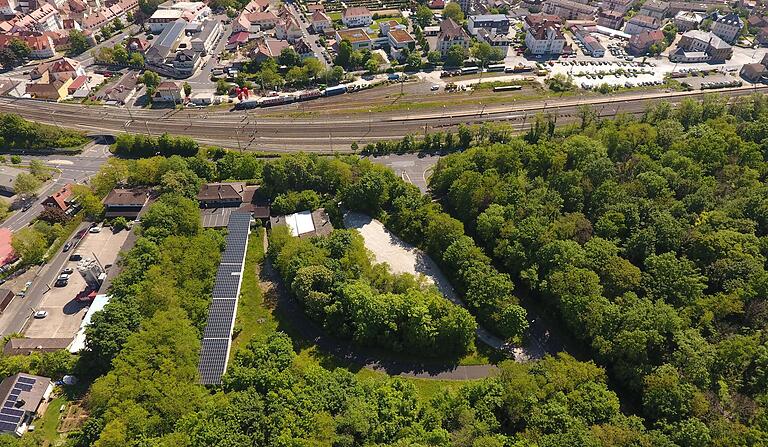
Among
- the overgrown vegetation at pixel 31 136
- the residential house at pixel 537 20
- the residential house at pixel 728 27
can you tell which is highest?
the residential house at pixel 537 20

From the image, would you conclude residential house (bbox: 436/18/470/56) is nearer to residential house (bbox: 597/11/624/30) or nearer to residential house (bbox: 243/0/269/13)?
residential house (bbox: 597/11/624/30)

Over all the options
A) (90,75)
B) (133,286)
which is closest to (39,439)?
(133,286)

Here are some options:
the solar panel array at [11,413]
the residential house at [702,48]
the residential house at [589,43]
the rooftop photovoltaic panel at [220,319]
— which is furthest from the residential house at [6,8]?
the residential house at [702,48]

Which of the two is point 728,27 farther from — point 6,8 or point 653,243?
point 6,8

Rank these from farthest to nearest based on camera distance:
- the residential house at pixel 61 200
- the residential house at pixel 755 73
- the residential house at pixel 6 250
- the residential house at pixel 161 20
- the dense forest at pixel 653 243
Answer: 1. the residential house at pixel 161 20
2. the residential house at pixel 755 73
3. the residential house at pixel 61 200
4. the residential house at pixel 6 250
5. the dense forest at pixel 653 243

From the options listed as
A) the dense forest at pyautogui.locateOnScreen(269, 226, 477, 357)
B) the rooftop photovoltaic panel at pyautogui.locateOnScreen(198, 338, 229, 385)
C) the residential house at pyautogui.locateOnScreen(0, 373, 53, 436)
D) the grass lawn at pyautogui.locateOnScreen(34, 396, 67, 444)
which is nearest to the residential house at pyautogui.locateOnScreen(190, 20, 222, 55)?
the dense forest at pyautogui.locateOnScreen(269, 226, 477, 357)

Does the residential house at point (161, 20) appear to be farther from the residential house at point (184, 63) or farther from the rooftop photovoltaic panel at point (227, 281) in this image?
the rooftop photovoltaic panel at point (227, 281)

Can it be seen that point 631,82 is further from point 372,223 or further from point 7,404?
point 7,404
